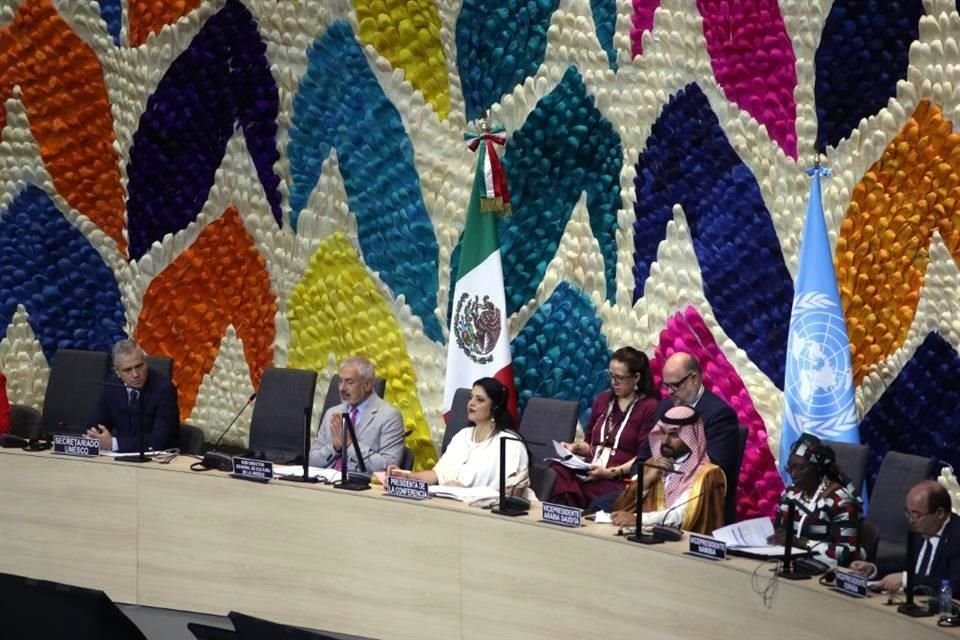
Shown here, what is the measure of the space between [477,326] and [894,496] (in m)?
2.48

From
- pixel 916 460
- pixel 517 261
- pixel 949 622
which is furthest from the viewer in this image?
pixel 517 261

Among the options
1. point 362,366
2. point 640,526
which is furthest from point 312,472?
point 640,526

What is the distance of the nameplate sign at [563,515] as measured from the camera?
4508 millimetres

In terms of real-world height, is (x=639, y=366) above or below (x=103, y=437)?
above

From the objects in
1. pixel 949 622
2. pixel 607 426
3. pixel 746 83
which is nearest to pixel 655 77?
pixel 746 83

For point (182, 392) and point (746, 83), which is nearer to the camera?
point (746, 83)

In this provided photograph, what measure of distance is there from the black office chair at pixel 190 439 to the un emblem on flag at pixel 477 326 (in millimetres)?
1289

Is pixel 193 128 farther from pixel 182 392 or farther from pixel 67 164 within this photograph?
pixel 182 392

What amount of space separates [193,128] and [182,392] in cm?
142

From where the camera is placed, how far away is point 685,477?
4.79 metres

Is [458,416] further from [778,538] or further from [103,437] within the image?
[778,538]

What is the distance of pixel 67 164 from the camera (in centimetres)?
866

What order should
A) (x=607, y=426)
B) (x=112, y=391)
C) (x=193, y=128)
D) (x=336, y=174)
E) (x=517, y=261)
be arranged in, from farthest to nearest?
(x=193, y=128) → (x=336, y=174) → (x=517, y=261) → (x=112, y=391) → (x=607, y=426)

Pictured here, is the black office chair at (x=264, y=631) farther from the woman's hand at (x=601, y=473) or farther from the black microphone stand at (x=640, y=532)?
the woman's hand at (x=601, y=473)
